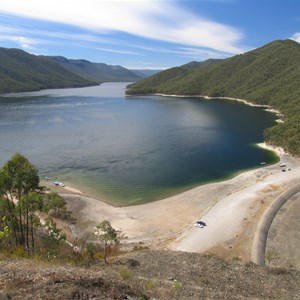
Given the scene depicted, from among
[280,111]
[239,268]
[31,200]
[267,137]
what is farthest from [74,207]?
[280,111]

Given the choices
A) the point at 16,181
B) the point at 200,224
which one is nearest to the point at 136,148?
the point at 200,224

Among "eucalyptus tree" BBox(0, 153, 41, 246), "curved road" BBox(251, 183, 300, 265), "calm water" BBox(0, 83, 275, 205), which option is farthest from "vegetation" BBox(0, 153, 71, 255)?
"calm water" BBox(0, 83, 275, 205)

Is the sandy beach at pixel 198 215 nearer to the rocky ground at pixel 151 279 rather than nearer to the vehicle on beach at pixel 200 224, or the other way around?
the vehicle on beach at pixel 200 224

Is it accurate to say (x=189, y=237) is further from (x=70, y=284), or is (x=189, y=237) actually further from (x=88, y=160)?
(x=88, y=160)

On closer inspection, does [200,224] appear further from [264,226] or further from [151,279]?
[151,279]

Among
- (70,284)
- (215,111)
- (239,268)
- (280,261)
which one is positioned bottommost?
(280,261)

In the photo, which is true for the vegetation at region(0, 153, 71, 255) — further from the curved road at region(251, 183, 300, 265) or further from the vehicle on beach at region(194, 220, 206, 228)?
the curved road at region(251, 183, 300, 265)
